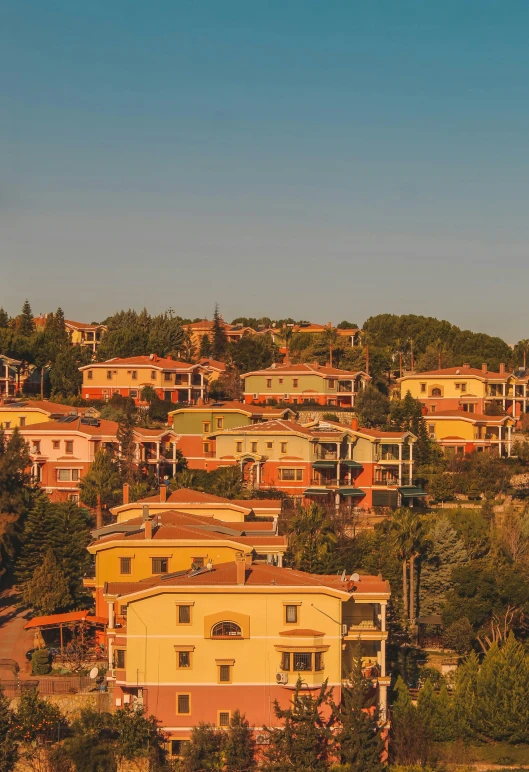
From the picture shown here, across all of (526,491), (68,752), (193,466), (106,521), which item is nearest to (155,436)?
(193,466)

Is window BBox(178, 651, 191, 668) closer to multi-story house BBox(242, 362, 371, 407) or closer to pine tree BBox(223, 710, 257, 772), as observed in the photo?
pine tree BBox(223, 710, 257, 772)

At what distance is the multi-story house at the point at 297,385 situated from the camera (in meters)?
75.2

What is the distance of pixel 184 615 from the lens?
108ft

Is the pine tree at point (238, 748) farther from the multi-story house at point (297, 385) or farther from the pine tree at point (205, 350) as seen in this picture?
the pine tree at point (205, 350)

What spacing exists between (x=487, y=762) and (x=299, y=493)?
1008 inches

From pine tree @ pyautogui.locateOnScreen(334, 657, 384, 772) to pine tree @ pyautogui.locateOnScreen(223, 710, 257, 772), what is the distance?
2.22m

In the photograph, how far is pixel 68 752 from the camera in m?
32.2

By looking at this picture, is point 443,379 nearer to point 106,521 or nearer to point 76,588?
point 106,521

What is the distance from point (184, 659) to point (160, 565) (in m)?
6.28

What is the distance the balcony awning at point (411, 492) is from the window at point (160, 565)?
67.5 ft

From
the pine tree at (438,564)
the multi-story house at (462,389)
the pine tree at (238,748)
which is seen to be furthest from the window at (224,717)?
the multi-story house at (462,389)

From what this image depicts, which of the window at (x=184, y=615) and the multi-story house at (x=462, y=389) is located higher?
the multi-story house at (x=462, y=389)

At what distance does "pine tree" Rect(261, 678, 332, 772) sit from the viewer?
31.1m

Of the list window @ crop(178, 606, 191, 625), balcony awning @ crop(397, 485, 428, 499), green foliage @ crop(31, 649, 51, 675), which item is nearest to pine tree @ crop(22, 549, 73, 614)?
green foliage @ crop(31, 649, 51, 675)
